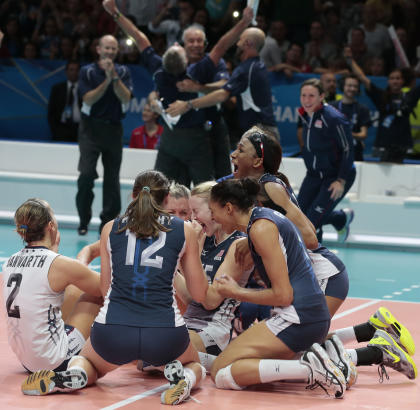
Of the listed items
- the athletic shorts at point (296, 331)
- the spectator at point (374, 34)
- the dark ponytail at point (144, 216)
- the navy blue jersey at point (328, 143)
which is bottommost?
the athletic shorts at point (296, 331)

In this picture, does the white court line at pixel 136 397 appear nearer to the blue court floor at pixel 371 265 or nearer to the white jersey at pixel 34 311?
the white jersey at pixel 34 311

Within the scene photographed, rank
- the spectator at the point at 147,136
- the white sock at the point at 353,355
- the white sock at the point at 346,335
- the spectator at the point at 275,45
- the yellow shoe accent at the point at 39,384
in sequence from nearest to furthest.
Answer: the yellow shoe accent at the point at 39,384, the white sock at the point at 353,355, the white sock at the point at 346,335, the spectator at the point at 147,136, the spectator at the point at 275,45

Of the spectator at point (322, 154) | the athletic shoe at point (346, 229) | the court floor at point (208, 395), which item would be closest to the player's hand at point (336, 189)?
the spectator at point (322, 154)

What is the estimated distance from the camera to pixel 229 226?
4805mm

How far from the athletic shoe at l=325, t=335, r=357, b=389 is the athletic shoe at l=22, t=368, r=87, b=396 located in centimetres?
133

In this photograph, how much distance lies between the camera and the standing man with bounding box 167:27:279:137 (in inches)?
361

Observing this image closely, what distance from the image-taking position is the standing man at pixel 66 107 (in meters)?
13.0

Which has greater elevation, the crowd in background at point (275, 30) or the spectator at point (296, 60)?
the crowd in background at point (275, 30)

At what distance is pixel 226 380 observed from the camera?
468cm

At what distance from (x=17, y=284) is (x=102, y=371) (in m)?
0.64

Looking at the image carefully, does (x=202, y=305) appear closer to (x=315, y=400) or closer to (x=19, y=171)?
(x=315, y=400)

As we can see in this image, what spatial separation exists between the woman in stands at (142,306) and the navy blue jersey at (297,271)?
0.38 meters

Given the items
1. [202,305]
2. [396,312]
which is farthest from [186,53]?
[202,305]

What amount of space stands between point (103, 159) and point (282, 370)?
6.47m
